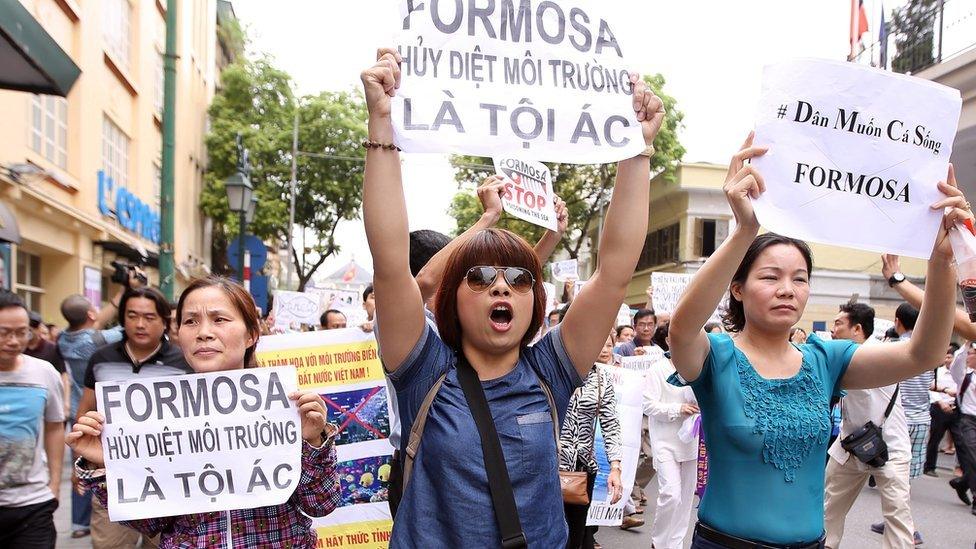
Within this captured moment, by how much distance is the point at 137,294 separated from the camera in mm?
4289

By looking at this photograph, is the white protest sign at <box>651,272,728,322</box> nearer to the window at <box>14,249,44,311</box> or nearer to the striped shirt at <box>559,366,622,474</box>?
the striped shirt at <box>559,366,622,474</box>

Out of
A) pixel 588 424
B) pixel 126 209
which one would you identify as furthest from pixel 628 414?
pixel 126 209

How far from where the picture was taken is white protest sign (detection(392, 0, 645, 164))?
231 centimetres

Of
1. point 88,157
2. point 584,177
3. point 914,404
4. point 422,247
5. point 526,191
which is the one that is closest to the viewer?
point 422,247

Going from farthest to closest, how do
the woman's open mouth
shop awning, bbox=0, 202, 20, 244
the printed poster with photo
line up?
shop awning, bbox=0, 202, 20, 244 < the printed poster with photo < the woman's open mouth

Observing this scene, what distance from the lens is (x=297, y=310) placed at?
40.8 ft

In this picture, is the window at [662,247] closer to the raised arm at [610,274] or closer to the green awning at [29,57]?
the green awning at [29,57]

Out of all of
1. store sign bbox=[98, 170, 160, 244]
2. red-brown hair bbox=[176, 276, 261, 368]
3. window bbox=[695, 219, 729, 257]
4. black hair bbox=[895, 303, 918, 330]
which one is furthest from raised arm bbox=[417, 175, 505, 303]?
window bbox=[695, 219, 729, 257]

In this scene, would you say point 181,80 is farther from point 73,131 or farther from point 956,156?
point 956,156

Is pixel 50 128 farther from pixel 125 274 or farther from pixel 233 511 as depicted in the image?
pixel 233 511

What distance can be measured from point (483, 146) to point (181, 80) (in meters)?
23.8

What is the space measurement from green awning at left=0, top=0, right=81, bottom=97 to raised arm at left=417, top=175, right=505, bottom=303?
9.86 ft

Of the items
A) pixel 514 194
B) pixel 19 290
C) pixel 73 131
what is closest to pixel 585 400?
pixel 514 194

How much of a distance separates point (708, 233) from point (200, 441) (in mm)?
30250
